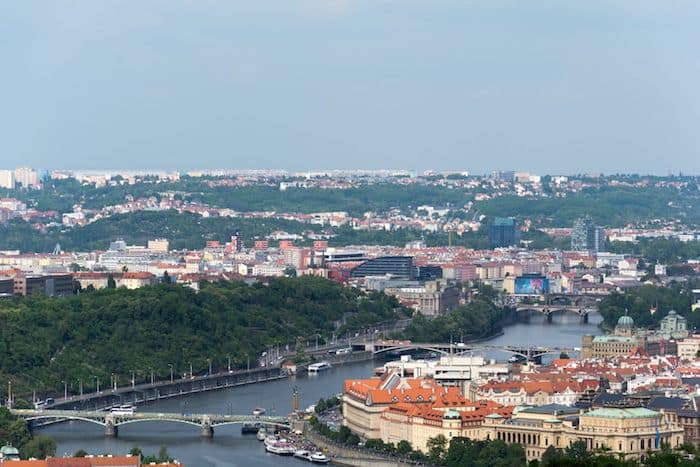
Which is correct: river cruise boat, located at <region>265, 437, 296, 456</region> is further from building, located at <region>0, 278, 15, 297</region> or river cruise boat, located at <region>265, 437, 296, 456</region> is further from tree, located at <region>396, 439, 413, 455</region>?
building, located at <region>0, 278, 15, 297</region>

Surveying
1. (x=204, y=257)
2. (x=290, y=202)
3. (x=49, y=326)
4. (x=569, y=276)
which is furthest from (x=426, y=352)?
(x=290, y=202)

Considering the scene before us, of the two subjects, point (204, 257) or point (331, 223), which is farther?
point (331, 223)

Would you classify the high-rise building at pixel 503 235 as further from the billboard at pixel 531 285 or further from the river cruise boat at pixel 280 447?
the river cruise boat at pixel 280 447

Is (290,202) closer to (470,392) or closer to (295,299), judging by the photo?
(295,299)

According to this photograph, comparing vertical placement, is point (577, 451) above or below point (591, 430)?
below

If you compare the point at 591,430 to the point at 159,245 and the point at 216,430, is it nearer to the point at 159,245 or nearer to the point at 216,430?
the point at 216,430

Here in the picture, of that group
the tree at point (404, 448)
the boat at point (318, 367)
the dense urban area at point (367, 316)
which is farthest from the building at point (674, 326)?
the tree at point (404, 448)

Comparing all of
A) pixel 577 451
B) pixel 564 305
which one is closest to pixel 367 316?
pixel 564 305
